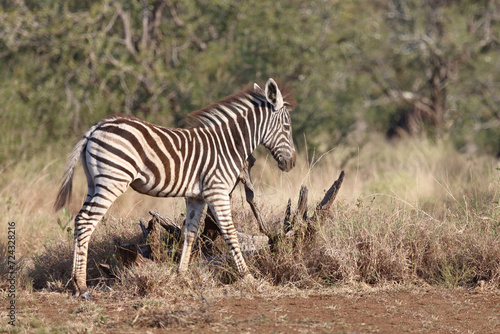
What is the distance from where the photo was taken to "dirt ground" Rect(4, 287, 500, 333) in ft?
16.8

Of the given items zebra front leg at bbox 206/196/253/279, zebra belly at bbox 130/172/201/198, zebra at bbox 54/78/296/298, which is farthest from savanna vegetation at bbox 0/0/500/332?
zebra belly at bbox 130/172/201/198

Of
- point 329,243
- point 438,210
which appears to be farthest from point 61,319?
point 438,210

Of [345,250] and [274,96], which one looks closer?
[345,250]

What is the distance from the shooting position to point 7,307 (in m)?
5.88

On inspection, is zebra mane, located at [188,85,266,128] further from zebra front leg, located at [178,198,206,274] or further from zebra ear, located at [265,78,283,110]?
zebra front leg, located at [178,198,206,274]

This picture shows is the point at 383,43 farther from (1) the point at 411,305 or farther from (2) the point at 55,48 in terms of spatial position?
(1) the point at 411,305

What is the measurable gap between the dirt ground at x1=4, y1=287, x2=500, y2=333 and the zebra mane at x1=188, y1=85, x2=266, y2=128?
6.31 ft

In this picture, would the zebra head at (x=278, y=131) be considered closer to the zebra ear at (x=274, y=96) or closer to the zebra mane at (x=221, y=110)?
the zebra ear at (x=274, y=96)

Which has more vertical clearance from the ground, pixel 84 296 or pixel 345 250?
pixel 345 250

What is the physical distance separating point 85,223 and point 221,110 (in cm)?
191

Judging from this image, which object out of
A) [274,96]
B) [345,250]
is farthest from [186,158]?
[345,250]

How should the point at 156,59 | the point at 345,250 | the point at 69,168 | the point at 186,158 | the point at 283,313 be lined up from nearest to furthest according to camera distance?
the point at 283,313, the point at 69,168, the point at 186,158, the point at 345,250, the point at 156,59

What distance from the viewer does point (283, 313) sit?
556 cm

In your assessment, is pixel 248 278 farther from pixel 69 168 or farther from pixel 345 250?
pixel 69 168
